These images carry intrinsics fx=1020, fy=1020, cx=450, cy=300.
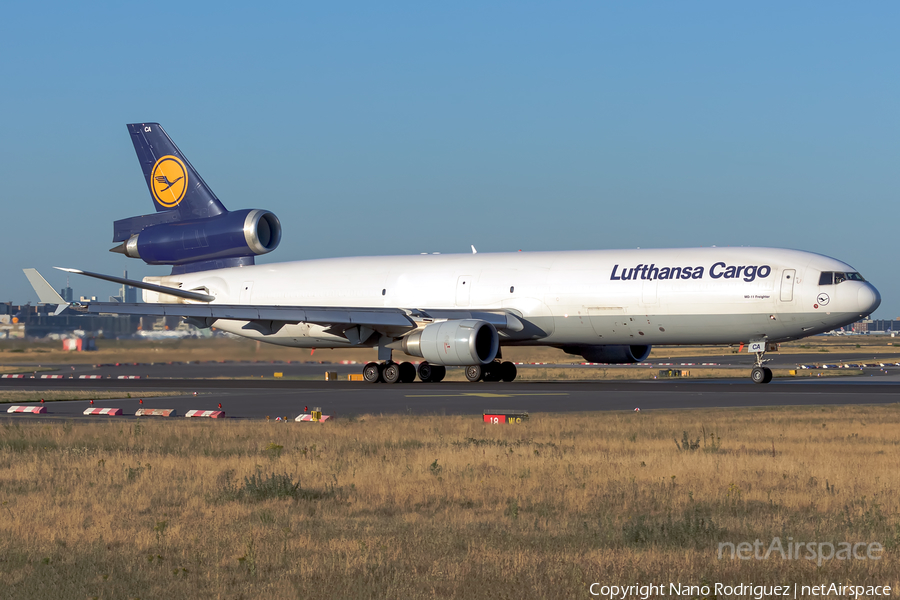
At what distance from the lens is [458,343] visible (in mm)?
33875

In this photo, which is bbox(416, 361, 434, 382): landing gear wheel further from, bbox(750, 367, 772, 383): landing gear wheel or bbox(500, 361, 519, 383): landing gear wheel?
bbox(750, 367, 772, 383): landing gear wheel

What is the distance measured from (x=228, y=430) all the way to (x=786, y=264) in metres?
21.0

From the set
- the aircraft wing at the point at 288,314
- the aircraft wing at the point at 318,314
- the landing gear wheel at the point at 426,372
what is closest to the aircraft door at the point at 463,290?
the aircraft wing at the point at 318,314

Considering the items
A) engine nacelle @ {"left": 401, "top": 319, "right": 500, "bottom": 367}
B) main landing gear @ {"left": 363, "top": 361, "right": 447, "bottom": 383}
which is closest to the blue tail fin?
main landing gear @ {"left": 363, "top": 361, "right": 447, "bottom": 383}

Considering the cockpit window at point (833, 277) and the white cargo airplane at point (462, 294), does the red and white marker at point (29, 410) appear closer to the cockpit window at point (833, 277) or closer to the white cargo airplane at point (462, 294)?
the white cargo airplane at point (462, 294)

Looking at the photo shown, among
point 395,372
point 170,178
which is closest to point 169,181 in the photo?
point 170,178

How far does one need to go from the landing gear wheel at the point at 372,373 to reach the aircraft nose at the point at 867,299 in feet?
54.7

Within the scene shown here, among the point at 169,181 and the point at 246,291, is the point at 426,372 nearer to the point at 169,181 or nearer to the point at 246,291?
the point at 246,291

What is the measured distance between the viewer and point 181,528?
9430mm

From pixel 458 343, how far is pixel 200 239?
46.0ft

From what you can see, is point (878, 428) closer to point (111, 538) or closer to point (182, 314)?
point (111, 538)

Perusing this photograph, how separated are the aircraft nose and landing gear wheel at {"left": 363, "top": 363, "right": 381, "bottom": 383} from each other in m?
16.7

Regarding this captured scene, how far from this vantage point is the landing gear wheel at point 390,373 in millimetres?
37375

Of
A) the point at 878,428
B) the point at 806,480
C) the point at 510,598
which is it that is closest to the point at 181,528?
the point at 510,598
